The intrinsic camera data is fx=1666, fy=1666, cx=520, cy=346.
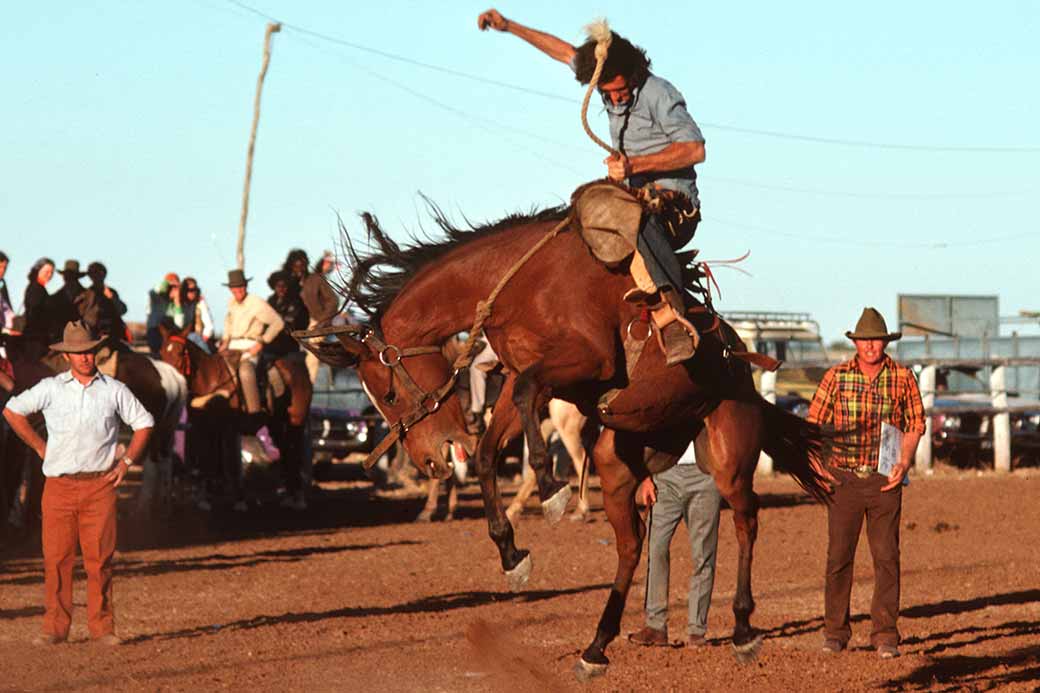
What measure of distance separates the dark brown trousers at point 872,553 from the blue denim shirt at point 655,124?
119 inches

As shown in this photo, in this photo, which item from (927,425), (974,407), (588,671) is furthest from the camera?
(974,407)

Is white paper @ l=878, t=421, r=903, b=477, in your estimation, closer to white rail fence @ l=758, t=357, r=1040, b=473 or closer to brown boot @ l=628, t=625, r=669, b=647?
brown boot @ l=628, t=625, r=669, b=647

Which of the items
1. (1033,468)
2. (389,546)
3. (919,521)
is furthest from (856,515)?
(1033,468)

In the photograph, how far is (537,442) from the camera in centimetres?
844

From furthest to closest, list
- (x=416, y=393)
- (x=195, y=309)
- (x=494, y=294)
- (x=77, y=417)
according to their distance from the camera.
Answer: (x=195, y=309), (x=77, y=417), (x=416, y=393), (x=494, y=294)

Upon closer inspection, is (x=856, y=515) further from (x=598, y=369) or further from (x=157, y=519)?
(x=157, y=519)

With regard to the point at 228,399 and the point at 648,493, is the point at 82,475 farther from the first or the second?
the point at 228,399

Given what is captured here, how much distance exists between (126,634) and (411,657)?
7.43ft

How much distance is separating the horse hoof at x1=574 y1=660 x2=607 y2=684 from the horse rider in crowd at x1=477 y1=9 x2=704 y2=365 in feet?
6.35

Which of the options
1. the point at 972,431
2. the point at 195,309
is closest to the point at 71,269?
the point at 195,309

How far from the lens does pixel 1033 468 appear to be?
26.5m

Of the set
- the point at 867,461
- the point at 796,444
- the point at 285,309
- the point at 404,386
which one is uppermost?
the point at 285,309

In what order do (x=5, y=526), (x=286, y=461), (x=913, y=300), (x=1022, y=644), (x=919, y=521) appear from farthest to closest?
(x=913, y=300) < (x=286, y=461) < (x=919, y=521) < (x=5, y=526) < (x=1022, y=644)

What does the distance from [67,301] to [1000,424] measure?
15298 millimetres
